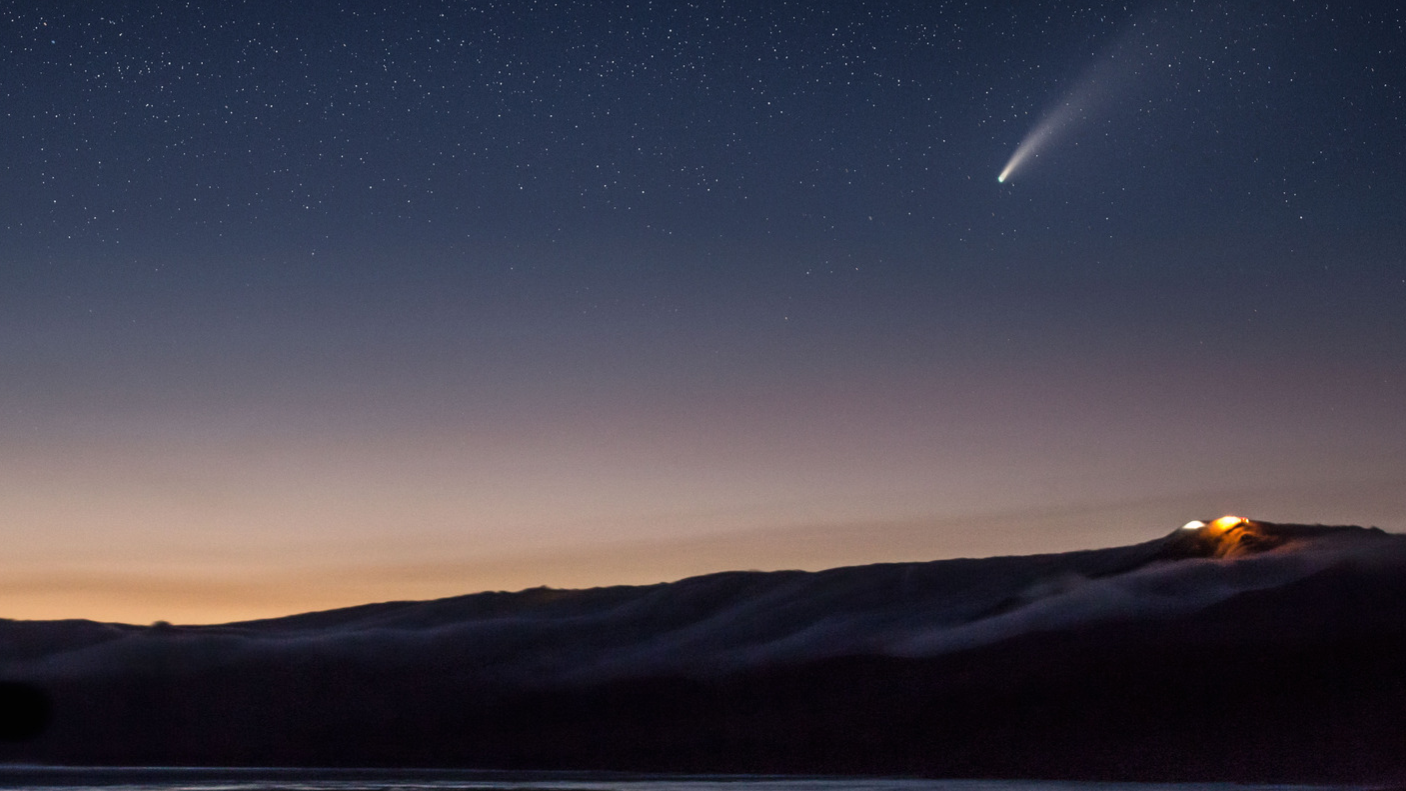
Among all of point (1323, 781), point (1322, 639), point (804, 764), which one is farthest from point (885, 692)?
point (1323, 781)

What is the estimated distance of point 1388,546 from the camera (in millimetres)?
185875

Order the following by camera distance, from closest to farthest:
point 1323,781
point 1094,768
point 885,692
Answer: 1. point 1323,781
2. point 1094,768
3. point 885,692

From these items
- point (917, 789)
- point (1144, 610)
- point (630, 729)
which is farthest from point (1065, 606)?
point (917, 789)

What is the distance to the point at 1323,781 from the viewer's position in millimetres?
124312

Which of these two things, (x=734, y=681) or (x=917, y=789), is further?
(x=734, y=681)

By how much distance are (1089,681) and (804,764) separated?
107 feet

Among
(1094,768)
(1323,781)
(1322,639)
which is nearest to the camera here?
(1323,781)

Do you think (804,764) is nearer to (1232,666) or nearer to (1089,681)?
(1089,681)

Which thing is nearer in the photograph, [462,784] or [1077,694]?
[462,784]

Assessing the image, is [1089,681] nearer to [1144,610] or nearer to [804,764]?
[1144,610]

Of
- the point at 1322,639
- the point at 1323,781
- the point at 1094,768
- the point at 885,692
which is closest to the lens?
the point at 1323,781

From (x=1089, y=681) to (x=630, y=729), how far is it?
55427mm

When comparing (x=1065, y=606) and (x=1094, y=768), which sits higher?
(x=1065, y=606)

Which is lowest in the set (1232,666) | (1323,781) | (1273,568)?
(1323,781)
